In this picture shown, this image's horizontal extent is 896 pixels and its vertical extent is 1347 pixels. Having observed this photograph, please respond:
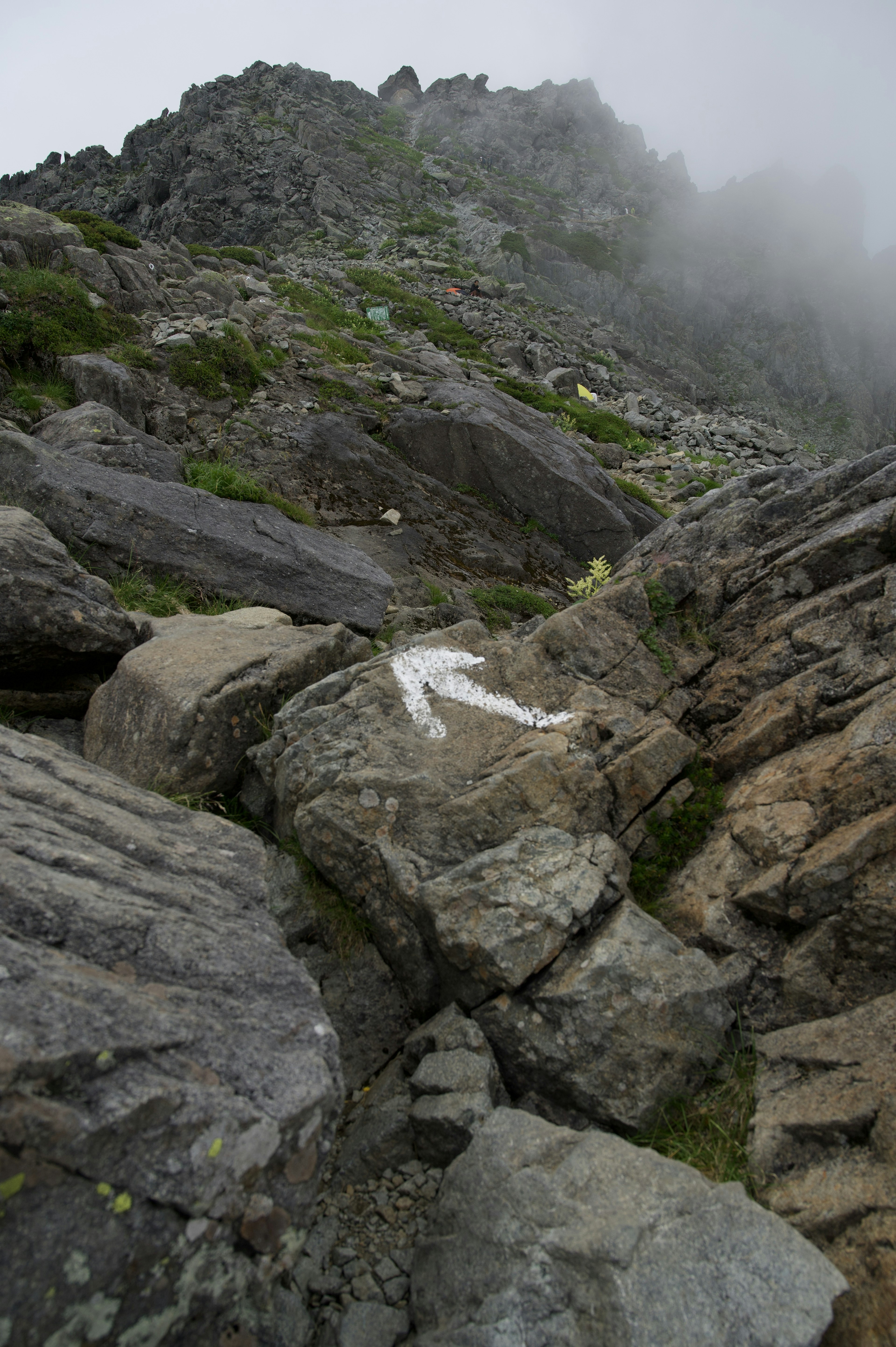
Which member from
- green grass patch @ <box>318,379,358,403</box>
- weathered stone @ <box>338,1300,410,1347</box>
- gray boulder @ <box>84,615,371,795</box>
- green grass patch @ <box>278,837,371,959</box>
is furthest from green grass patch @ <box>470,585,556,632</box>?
weathered stone @ <box>338,1300,410,1347</box>

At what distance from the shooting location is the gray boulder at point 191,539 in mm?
9172

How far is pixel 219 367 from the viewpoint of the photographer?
15.6 metres

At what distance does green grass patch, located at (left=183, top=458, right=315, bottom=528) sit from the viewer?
37.1 ft

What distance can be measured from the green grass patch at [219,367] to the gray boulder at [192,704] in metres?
9.98

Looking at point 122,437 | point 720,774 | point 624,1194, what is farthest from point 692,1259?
point 122,437

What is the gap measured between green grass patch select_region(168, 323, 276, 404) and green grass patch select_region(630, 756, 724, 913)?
13.7 m

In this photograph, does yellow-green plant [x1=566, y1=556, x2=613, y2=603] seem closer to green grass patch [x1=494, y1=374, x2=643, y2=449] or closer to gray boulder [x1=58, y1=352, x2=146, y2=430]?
gray boulder [x1=58, y1=352, x2=146, y2=430]

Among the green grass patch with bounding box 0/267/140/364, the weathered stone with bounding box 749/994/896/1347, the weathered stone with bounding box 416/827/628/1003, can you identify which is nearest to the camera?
the weathered stone with bounding box 749/994/896/1347

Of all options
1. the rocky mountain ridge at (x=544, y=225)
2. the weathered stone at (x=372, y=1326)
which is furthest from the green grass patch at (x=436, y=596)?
the rocky mountain ridge at (x=544, y=225)

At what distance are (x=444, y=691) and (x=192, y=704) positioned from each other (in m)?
2.40

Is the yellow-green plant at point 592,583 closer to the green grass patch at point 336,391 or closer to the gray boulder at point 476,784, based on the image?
the gray boulder at point 476,784

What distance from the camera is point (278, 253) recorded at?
39562 mm

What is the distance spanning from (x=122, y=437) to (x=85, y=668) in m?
5.72

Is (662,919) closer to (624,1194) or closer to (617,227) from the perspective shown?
(624,1194)
